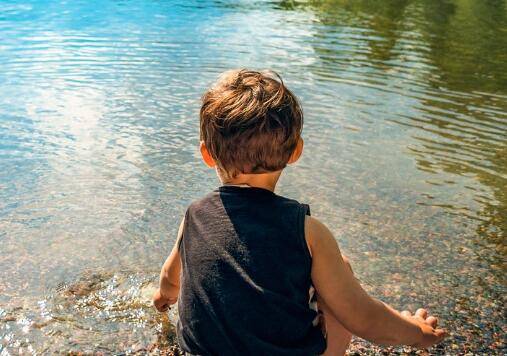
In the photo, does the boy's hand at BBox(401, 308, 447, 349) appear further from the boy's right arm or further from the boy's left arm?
the boy's left arm

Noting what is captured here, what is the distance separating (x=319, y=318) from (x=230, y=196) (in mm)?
A: 709

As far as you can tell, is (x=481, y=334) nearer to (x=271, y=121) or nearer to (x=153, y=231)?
(x=271, y=121)

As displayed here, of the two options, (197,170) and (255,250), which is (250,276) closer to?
(255,250)

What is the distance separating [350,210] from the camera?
6.07 m

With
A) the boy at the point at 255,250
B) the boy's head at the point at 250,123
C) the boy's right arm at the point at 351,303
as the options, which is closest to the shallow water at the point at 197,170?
the boy's right arm at the point at 351,303

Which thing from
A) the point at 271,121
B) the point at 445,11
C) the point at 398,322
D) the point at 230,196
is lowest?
the point at 445,11

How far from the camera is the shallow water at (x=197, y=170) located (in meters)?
4.34

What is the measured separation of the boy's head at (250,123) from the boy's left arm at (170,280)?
54cm

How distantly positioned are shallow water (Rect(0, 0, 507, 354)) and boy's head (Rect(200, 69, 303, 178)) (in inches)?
65.2

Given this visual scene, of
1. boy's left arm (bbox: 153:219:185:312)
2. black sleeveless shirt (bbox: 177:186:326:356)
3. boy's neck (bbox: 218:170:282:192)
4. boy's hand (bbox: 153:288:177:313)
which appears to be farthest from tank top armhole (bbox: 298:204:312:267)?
boy's hand (bbox: 153:288:177:313)

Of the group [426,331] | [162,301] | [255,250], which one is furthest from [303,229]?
[162,301]

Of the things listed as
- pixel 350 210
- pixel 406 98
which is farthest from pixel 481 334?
pixel 406 98

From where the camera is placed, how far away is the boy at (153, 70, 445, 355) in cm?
Result: 254

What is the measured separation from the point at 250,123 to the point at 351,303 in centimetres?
93
